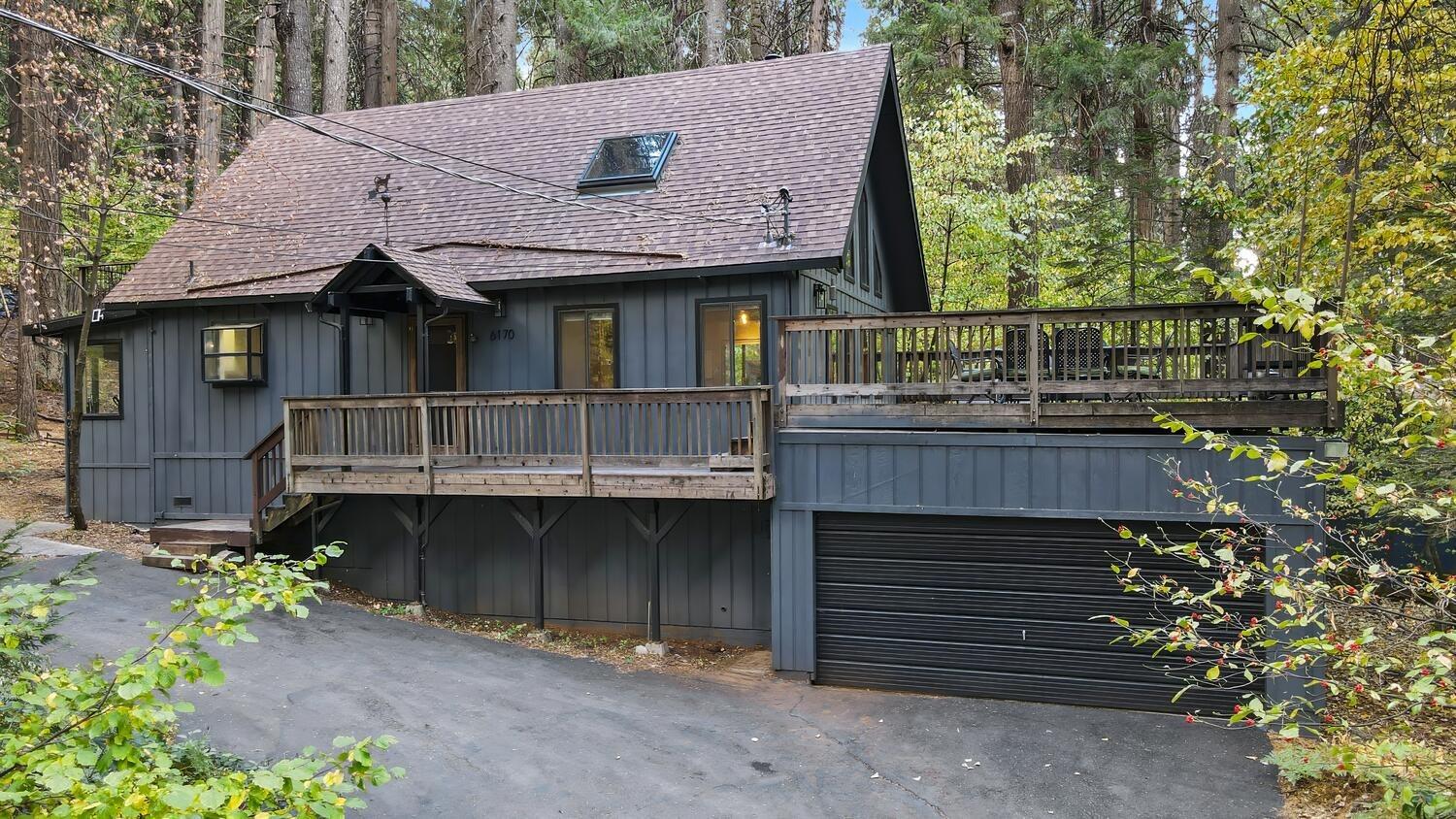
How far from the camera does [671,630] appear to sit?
37.0 feet

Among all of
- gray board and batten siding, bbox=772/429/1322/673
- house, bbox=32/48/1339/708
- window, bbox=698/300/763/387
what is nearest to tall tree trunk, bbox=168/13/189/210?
house, bbox=32/48/1339/708

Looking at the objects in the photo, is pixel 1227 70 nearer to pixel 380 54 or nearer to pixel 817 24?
pixel 817 24

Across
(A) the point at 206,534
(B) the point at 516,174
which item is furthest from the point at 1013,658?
(A) the point at 206,534

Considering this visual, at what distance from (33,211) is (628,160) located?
991 centimetres

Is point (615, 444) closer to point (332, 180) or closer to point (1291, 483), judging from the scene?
point (1291, 483)

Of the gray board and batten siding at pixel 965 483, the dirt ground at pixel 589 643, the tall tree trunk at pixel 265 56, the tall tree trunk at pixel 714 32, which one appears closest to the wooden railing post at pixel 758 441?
the gray board and batten siding at pixel 965 483

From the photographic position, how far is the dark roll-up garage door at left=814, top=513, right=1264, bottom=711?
8930mm

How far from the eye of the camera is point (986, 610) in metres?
9.31

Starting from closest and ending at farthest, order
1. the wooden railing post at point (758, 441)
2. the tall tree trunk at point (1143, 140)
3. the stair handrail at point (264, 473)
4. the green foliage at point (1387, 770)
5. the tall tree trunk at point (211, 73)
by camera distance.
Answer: the green foliage at point (1387, 770), the wooden railing post at point (758, 441), the stair handrail at point (264, 473), the tall tree trunk at point (211, 73), the tall tree trunk at point (1143, 140)

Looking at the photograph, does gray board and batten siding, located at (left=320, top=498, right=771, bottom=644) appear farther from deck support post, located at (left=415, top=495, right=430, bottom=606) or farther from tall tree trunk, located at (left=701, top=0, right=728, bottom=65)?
tall tree trunk, located at (left=701, top=0, right=728, bottom=65)

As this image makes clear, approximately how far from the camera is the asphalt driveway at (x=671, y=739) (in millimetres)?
6871

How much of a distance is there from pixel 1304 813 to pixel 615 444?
6.88 m

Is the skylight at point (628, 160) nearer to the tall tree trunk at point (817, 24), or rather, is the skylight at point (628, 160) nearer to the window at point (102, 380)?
the window at point (102, 380)

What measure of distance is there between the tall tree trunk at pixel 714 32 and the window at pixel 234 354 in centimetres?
1108
